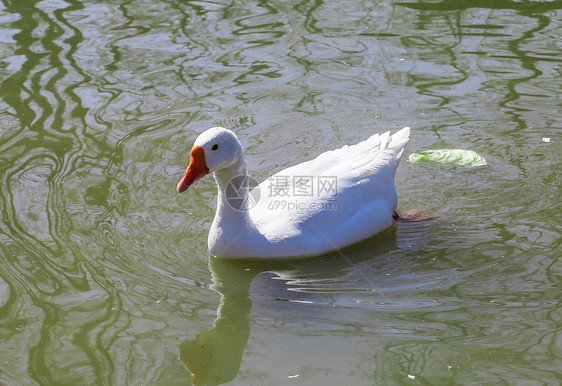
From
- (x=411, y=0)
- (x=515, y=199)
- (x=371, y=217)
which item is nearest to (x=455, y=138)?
(x=515, y=199)

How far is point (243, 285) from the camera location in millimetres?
5691

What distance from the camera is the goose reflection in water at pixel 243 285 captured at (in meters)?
4.77

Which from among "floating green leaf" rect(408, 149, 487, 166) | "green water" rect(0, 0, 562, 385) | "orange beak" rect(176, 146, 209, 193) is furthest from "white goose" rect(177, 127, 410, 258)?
"floating green leaf" rect(408, 149, 487, 166)

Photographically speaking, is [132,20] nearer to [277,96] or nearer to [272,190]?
[277,96]

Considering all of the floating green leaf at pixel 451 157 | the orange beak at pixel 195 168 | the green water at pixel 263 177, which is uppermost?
the orange beak at pixel 195 168

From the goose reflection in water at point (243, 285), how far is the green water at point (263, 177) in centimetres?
2

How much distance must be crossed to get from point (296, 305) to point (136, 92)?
4.48 m

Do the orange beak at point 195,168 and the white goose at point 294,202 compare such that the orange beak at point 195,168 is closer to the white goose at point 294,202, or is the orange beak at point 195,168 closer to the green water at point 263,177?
the white goose at point 294,202

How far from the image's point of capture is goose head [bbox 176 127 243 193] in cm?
553

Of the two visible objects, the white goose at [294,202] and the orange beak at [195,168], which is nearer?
the orange beak at [195,168]

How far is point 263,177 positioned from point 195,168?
68.1 inches

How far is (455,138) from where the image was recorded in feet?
25.3

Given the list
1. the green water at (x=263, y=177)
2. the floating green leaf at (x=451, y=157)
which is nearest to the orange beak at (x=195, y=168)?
the green water at (x=263, y=177)

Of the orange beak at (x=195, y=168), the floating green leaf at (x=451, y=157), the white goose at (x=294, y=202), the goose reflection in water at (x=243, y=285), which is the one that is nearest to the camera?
the goose reflection in water at (x=243, y=285)
